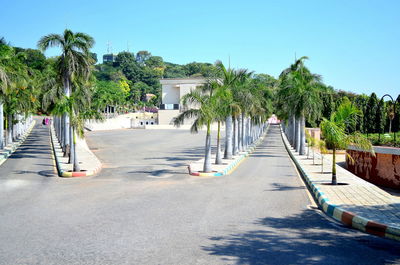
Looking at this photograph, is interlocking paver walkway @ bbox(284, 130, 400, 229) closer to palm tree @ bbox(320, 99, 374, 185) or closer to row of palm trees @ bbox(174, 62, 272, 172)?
palm tree @ bbox(320, 99, 374, 185)

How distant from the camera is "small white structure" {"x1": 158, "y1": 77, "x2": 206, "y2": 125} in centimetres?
10550

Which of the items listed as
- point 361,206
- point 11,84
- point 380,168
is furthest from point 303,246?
point 11,84

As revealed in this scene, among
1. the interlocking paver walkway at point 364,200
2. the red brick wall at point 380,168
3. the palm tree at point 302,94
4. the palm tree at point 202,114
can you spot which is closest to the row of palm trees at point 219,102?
the palm tree at point 202,114

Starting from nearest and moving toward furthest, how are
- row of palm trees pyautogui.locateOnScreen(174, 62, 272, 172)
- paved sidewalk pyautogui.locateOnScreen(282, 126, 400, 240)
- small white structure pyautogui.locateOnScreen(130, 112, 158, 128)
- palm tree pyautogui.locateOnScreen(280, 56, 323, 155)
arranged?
paved sidewalk pyautogui.locateOnScreen(282, 126, 400, 240) < row of palm trees pyautogui.locateOnScreen(174, 62, 272, 172) < palm tree pyautogui.locateOnScreen(280, 56, 323, 155) < small white structure pyautogui.locateOnScreen(130, 112, 158, 128)

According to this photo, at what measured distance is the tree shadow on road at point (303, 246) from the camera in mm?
7320

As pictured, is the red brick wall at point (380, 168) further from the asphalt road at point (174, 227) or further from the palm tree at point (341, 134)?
the asphalt road at point (174, 227)

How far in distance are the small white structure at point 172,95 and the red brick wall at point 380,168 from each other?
7398 cm

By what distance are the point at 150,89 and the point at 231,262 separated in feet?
526

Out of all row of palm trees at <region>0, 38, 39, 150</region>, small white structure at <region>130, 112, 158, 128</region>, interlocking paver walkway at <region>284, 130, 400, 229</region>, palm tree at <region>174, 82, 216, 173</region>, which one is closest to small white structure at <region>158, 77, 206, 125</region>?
small white structure at <region>130, 112, 158, 128</region>

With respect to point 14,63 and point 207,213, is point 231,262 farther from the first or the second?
point 14,63

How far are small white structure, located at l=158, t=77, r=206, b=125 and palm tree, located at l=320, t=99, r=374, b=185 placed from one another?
8503 cm

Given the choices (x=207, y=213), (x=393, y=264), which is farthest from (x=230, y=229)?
(x=393, y=264)

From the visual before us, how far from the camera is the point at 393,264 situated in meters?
7.11

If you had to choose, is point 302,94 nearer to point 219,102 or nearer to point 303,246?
point 219,102
